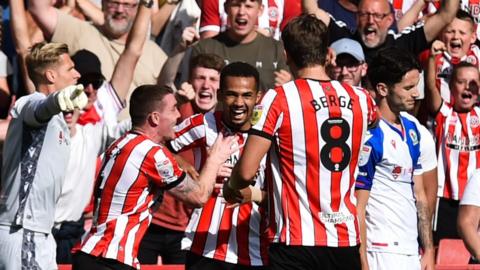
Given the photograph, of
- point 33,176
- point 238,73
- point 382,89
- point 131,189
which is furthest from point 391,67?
point 33,176

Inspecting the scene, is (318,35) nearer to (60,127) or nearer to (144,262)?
(60,127)

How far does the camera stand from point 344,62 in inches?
398

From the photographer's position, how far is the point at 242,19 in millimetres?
10812

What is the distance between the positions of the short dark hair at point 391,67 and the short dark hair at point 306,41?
4.30 feet

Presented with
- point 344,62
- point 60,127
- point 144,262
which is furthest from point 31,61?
point 344,62

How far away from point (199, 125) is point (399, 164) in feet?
4.93

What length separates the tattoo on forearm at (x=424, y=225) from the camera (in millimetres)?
8617

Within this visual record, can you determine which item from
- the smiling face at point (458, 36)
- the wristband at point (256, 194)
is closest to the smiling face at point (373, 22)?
the smiling face at point (458, 36)

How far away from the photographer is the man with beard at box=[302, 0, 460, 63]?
35.2 ft

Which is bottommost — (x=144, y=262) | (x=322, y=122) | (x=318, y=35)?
(x=144, y=262)

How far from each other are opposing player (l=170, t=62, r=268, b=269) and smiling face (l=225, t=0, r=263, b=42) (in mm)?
2173

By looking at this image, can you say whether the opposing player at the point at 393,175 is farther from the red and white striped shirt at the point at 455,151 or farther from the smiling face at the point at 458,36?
the smiling face at the point at 458,36

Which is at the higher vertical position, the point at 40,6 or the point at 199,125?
the point at 40,6

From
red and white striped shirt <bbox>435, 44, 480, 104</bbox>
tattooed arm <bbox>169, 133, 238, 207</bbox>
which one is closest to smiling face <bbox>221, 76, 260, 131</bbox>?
tattooed arm <bbox>169, 133, 238, 207</bbox>
